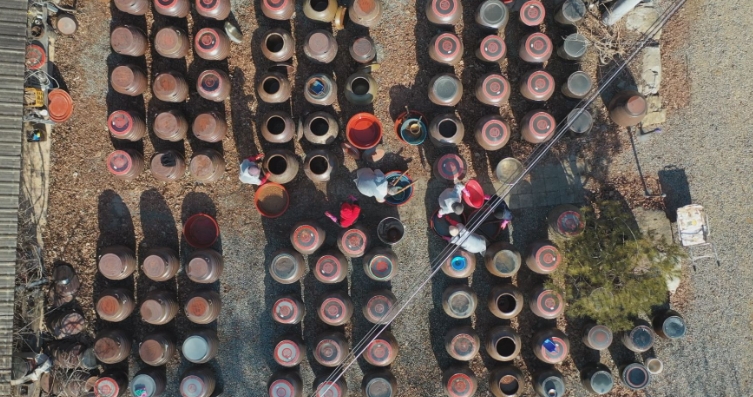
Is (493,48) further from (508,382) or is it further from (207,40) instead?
(508,382)

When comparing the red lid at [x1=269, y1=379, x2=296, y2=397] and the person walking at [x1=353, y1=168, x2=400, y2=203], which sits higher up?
the person walking at [x1=353, y1=168, x2=400, y2=203]

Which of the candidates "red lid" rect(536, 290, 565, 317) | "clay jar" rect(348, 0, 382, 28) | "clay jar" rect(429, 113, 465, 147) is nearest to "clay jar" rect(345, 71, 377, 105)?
"clay jar" rect(348, 0, 382, 28)

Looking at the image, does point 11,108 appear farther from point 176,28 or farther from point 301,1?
point 301,1

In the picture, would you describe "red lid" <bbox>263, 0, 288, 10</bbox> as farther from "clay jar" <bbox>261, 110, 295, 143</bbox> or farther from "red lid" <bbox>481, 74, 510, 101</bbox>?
"red lid" <bbox>481, 74, 510, 101</bbox>

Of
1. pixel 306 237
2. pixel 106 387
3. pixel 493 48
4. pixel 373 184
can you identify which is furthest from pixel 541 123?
pixel 106 387

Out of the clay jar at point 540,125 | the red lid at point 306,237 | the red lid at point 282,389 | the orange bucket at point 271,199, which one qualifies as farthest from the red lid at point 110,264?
the clay jar at point 540,125

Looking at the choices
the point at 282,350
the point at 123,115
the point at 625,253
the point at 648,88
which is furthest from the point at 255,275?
the point at 648,88
